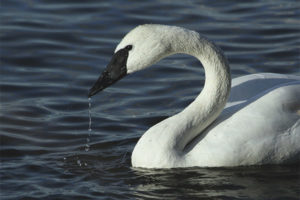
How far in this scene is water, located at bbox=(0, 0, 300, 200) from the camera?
661 cm

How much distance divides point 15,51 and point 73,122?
2.45 meters

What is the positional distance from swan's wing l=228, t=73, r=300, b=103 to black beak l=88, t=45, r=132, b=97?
4.17 ft

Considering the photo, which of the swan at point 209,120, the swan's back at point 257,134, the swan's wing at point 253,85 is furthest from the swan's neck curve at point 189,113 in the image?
the swan's wing at point 253,85

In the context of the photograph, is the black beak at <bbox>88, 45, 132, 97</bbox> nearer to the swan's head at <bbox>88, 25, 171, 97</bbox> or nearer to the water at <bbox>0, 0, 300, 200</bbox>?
the swan's head at <bbox>88, 25, 171, 97</bbox>

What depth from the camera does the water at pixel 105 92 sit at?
6609 millimetres

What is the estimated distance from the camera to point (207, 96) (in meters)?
A: 6.96

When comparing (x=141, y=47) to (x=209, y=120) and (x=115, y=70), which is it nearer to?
(x=115, y=70)

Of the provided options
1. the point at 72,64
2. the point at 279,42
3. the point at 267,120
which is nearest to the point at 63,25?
the point at 72,64

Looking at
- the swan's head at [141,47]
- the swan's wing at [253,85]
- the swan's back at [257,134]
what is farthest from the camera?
the swan's wing at [253,85]

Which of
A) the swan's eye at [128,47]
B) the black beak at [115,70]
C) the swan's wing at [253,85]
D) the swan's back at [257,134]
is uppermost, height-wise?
the swan's eye at [128,47]

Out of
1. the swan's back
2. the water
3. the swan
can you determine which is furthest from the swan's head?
the water

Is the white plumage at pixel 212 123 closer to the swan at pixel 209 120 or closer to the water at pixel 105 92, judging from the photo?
the swan at pixel 209 120

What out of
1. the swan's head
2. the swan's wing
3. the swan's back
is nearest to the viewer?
the swan's head

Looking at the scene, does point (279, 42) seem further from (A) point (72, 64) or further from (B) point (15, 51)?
(B) point (15, 51)
